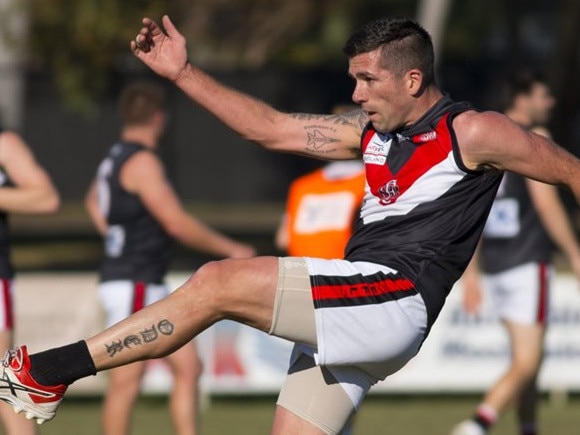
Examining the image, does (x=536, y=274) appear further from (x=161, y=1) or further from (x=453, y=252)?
(x=161, y=1)

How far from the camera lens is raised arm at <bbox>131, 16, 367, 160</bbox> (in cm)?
583

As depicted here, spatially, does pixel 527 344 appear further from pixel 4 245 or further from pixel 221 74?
pixel 221 74

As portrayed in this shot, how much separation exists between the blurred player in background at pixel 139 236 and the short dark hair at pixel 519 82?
2103 millimetres

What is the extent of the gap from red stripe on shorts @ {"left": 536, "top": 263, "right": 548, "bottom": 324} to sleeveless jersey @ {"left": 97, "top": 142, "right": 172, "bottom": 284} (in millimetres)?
2496

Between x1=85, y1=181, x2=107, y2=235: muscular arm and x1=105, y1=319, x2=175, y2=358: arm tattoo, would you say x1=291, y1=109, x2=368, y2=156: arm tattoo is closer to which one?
x1=105, y1=319, x2=175, y2=358: arm tattoo

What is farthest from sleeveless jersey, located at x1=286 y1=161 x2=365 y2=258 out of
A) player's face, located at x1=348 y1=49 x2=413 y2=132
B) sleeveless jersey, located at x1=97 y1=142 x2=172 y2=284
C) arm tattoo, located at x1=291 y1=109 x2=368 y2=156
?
player's face, located at x1=348 y1=49 x2=413 y2=132

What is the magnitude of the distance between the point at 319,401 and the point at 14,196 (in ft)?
7.21

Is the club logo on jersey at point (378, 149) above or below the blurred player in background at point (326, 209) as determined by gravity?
above

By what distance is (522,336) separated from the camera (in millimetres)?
9219

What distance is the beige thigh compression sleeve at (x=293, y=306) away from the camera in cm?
528

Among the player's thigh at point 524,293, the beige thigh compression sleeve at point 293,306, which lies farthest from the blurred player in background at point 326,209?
the beige thigh compression sleeve at point 293,306

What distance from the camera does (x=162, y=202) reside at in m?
8.14

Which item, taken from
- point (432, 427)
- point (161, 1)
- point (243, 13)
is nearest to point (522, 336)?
point (432, 427)

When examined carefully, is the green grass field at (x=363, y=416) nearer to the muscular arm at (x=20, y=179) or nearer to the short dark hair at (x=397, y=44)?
the muscular arm at (x=20, y=179)
